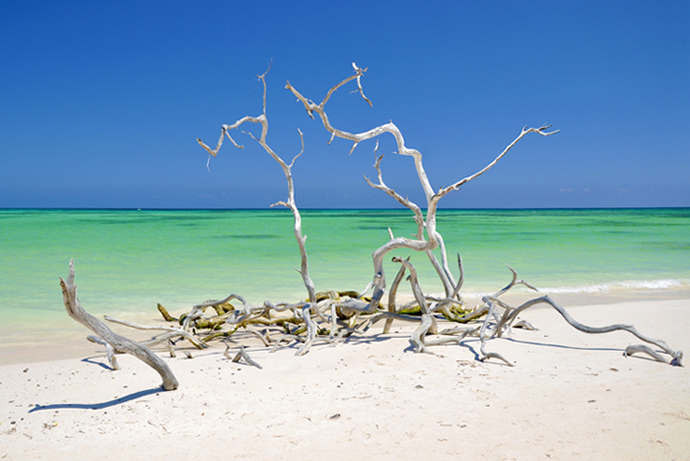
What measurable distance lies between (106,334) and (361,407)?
133 centimetres

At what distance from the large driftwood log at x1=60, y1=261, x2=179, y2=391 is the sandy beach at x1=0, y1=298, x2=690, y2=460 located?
13cm

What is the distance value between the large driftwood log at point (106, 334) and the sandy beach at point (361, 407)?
13 cm

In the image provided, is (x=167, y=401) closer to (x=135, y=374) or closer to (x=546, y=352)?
(x=135, y=374)

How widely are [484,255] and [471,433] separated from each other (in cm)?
1153

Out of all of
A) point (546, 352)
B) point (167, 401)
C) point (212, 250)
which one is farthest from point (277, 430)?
→ point (212, 250)

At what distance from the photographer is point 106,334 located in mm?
2139

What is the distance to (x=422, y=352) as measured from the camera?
327 cm

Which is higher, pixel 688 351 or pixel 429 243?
pixel 429 243

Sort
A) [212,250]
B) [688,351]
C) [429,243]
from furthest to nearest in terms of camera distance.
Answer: [212,250] < [429,243] < [688,351]

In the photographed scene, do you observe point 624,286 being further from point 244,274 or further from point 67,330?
point 67,330

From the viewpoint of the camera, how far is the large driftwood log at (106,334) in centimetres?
181

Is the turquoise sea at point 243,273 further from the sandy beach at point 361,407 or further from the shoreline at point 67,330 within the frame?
the sandy beach at point 361,407

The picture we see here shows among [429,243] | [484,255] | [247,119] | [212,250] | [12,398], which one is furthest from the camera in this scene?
[212,250]

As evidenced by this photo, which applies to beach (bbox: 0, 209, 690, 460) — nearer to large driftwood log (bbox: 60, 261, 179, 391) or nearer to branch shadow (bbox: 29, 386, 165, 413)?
branch shadow (bbox: 29, 386, 165, 413)
